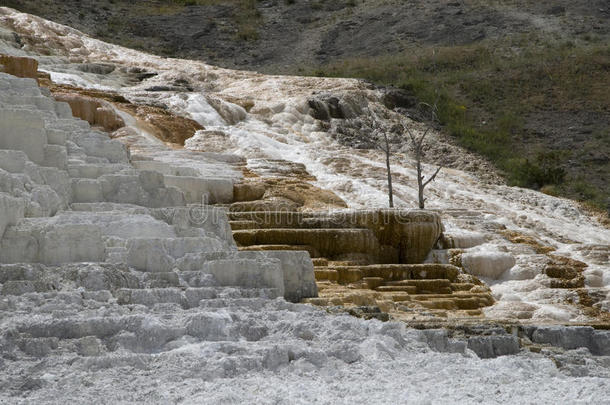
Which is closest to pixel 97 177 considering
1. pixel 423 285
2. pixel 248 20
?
pixel 423 285

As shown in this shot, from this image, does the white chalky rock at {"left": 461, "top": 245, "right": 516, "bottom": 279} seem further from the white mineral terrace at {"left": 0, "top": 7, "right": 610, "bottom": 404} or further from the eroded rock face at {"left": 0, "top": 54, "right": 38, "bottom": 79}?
the eroded rock face at {"left": 0, "top": 54, "right": 38, "bottom": 79}

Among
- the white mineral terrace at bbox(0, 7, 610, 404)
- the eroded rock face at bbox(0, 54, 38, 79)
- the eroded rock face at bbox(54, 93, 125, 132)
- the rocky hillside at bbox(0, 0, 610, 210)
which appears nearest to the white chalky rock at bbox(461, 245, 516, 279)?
the white mineral terrace at bbox(0, 7, 610, 404)

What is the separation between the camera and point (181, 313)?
526 centimetres

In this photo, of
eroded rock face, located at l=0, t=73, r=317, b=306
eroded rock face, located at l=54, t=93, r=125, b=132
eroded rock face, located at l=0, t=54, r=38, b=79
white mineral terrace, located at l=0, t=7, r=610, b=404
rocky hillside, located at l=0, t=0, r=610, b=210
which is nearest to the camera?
white mineral terrace, located at l=0, t=7, r=610, b=404

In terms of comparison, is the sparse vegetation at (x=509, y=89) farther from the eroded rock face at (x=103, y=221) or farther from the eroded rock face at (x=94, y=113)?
the eroded rock face at (x=103, y=221)

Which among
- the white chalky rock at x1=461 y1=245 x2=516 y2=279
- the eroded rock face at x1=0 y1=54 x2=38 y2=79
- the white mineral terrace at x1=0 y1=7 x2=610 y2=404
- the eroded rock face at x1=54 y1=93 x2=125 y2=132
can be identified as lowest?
the white chalky rock at x1=461 y1=245 x2=516 y2=279

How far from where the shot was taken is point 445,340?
530 centimetres

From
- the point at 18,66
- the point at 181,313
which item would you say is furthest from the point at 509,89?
the point at 181,313

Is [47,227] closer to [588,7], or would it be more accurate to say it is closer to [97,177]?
[97,177]

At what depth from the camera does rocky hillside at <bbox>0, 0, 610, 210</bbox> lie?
23.0 meters

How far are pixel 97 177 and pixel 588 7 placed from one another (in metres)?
31.6

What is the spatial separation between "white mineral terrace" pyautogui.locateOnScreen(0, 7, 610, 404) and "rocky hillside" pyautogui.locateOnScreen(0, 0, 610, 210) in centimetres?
1124

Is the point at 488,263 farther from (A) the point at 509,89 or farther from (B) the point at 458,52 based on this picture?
(B) the point at 458,52

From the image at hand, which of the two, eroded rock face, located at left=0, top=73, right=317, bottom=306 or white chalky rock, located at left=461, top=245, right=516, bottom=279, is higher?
eroded rock face, located at left=0, top=73, right=317, bottom=306
